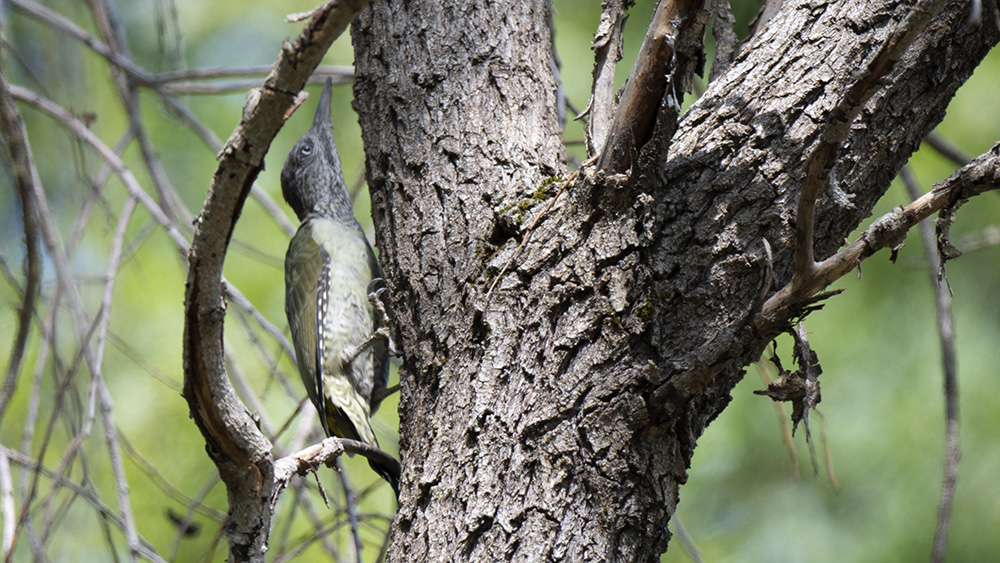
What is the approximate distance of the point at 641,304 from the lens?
56.9 inches

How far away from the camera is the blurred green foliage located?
10.3 ft

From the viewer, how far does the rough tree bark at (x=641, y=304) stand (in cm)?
143

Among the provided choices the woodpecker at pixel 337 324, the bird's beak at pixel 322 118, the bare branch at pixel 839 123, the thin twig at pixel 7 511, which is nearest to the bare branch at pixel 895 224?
the bare branch at pixel 839 123

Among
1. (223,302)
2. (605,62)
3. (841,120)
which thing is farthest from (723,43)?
(223,302)

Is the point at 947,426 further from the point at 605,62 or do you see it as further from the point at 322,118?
the point at 322,118

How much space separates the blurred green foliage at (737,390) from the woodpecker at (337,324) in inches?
5.9

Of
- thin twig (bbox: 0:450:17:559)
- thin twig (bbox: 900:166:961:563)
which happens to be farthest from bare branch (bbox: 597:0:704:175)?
thin twig (bbox: 0:450:17:559)

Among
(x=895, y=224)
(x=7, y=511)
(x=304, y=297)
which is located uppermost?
(x=304, y=297)

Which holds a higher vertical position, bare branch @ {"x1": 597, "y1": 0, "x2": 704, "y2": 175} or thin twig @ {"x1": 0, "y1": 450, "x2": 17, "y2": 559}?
bare branch @ {"x1": 597, "y1": 0, "x2": 704, "y2": 175}

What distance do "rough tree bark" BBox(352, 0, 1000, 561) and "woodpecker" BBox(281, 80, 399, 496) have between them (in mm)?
1431

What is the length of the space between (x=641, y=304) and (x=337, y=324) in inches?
75.1

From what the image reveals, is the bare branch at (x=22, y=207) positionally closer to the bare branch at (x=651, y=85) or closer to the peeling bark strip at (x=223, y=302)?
the peeling bark strip at (x=223, y=302)

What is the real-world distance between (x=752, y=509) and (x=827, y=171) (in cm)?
298

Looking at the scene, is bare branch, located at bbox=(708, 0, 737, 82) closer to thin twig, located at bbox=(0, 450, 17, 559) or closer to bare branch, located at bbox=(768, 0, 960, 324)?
bare branch, located at bbox=(768, 0, 960, 324)
